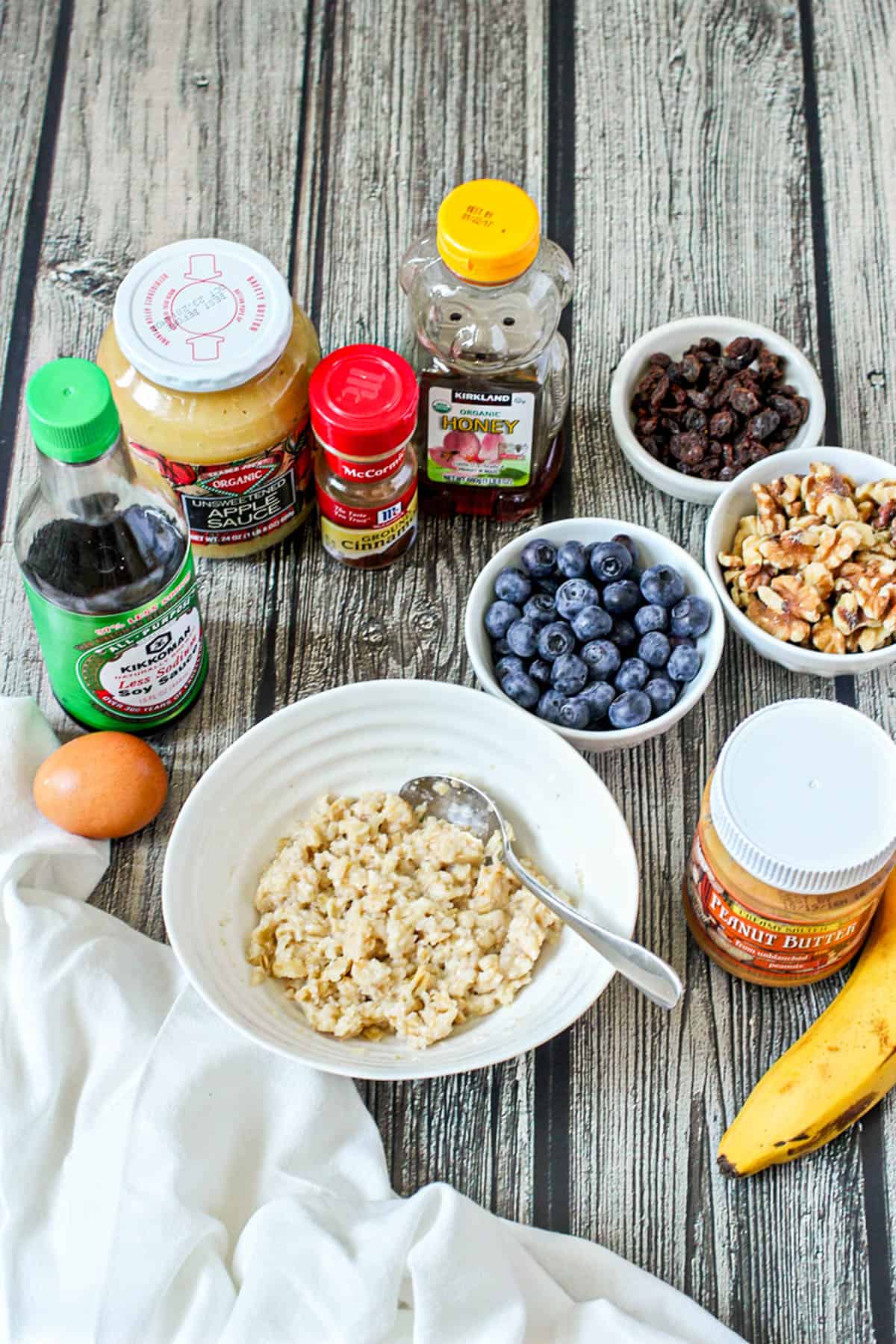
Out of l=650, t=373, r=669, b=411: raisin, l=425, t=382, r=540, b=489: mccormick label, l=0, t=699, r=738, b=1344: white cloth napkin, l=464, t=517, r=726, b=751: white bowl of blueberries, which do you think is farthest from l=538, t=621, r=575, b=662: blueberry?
l=0, t=699, r=738, b=1344: white cloth napkin

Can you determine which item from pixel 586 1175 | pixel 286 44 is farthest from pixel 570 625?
pixel 286 44

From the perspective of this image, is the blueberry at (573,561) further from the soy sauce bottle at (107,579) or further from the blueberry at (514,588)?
the soy sauce bottle at (107,579)

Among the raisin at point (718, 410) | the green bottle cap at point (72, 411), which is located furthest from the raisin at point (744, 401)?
the green bottle cap at point (72, 411)

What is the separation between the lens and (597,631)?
132 cm

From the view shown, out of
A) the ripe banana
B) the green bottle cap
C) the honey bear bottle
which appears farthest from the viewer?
the honey bear bottle

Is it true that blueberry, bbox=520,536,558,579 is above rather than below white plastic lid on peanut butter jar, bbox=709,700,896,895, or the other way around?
above

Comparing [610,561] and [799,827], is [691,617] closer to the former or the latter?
[610,561]

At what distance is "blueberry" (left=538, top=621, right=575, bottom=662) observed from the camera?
52.1 inches

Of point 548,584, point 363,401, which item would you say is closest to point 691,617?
point 548,584

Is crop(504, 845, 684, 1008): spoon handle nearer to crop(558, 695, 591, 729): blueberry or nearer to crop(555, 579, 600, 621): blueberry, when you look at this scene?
crop(558, 695, 591, 729): blueberry

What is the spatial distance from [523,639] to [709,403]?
0.36m

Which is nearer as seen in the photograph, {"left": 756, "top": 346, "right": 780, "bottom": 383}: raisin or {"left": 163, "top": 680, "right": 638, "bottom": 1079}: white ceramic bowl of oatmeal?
{"left": 163, "top": 680, "right": 638, "bottom": 1079}: white ceramic bowl of oatmeal

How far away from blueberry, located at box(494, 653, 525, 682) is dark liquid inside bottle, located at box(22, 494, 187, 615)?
0.32m

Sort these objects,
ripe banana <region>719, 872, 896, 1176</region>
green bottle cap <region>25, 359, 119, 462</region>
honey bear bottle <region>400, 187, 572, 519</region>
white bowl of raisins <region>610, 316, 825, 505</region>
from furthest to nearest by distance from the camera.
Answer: white bowl of raisins <region>610, 316, 825, 505</region> → honey bear bottle <region>400, 187, 572, 519</region> → ripe banana <region>719, 872, 896, 1176</region> → green bottle cap <region>25, 359, 119, 462</region>
